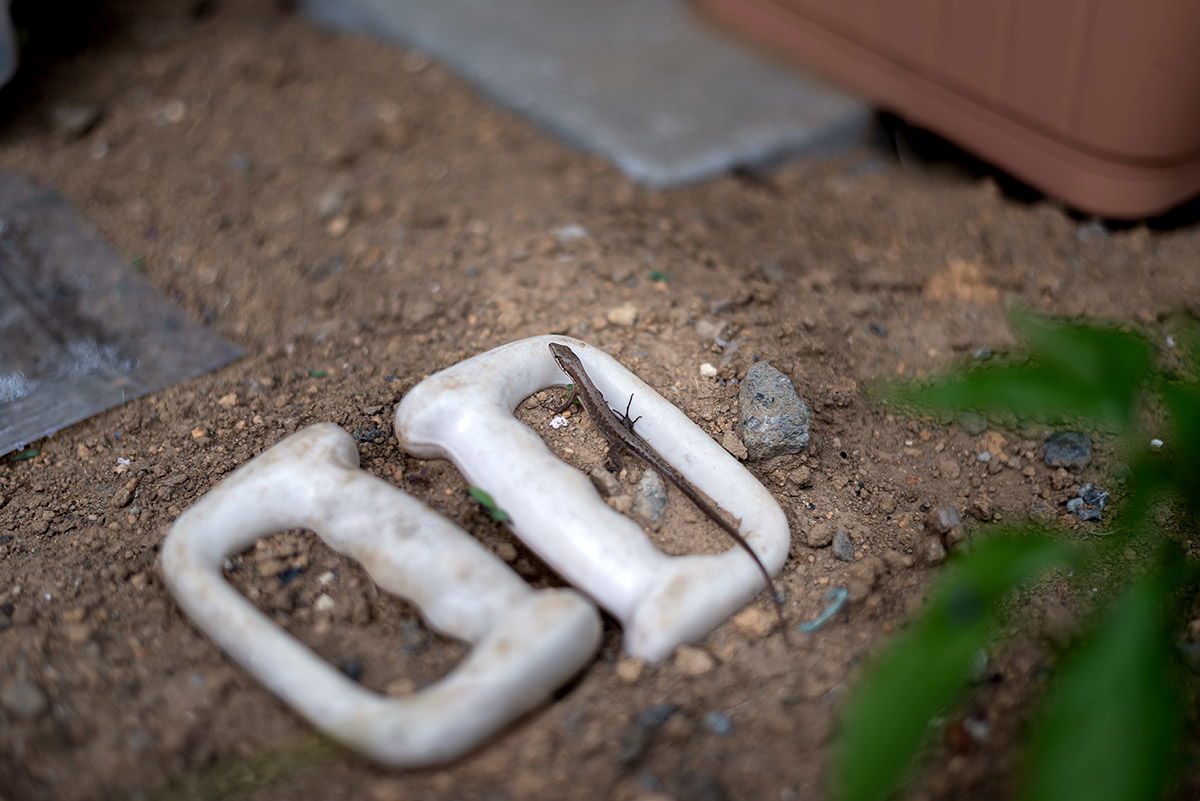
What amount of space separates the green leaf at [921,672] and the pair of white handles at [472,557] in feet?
1.77

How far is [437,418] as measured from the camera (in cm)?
232

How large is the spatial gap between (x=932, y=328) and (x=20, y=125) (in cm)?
335

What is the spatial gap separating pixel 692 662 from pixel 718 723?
13 centimetres

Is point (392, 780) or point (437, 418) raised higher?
point (437, 418)

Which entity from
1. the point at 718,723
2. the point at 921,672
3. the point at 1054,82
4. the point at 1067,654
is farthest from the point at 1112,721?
the point at 1054,82

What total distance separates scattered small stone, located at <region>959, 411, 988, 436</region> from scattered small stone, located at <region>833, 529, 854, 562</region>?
1.84 feet

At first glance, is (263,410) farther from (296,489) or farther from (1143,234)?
(1143,234)

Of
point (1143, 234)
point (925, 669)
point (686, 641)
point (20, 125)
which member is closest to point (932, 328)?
point (1143, 234)

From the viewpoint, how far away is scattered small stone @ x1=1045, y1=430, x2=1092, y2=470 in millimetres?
2691

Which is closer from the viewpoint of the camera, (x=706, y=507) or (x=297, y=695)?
(x=297, y=695)

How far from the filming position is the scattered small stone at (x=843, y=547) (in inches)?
93.8

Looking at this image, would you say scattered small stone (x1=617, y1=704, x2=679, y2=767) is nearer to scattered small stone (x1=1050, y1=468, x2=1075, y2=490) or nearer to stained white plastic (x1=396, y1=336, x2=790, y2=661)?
stained white plastic (x1=396, y1=336, x2=790, y2=661)

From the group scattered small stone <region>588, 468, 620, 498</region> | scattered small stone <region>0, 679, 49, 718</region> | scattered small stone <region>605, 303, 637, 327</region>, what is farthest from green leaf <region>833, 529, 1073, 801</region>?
scattered small stone <region>0, 679, 49, 718</region>

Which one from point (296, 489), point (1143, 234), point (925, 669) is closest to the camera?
point (925, 669)
